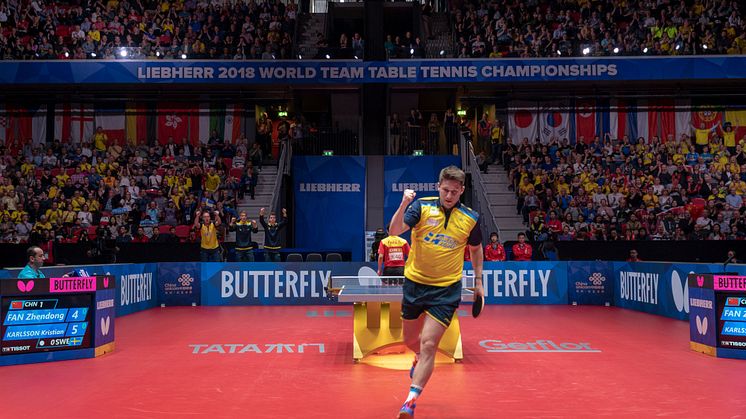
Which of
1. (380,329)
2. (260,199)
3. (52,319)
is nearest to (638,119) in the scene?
(260,199)

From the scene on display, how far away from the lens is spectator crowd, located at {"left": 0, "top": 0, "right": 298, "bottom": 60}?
26.2 meters

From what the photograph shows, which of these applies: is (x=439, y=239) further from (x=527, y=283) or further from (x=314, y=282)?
(x=527, y=283)

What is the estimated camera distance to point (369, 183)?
2719 cm

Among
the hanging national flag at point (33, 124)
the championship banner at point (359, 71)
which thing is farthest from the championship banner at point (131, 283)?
the hanging national flag at point (33, 124)

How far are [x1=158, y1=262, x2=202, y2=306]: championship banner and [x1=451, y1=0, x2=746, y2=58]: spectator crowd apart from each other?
46.4ft

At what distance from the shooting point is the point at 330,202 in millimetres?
27047

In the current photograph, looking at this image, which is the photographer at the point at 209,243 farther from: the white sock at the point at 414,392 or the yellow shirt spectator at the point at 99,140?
the white sock at the point at 414,392

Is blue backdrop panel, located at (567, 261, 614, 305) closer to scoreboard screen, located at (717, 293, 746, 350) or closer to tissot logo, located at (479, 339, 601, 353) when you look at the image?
tissot logo, located at (479, 339, 601, 353)

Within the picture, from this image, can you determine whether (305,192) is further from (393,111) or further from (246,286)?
(246,286)

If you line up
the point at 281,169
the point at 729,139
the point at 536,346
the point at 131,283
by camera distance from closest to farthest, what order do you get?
the point at 536,346, the point at 131,283, the point at 281,169, the point at 729,139

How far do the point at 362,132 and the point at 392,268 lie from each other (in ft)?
51.7

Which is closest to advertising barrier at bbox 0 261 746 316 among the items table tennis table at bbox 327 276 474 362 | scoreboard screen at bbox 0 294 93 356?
scoreboard screen at bbox 0 294 93 356

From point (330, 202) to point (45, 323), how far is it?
17.9 meters

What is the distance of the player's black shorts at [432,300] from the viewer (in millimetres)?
6320
